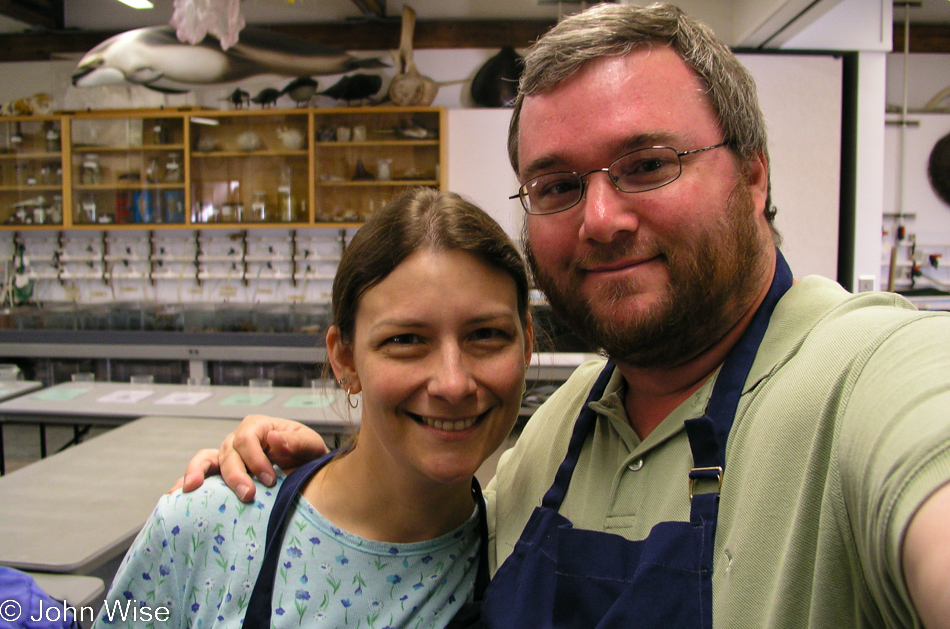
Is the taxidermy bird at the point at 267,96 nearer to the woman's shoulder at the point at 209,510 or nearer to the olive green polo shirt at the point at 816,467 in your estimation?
the woman's shoulder at the point at 209,510

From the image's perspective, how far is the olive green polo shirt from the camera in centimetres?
51

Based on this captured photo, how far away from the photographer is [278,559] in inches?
40.0

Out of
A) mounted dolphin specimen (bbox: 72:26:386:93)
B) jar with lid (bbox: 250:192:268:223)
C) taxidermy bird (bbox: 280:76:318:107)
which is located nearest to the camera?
mounted dolphin specimen (bbox: 72:26:386:93)

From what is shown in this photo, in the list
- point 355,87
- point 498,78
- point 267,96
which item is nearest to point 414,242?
point 355,87

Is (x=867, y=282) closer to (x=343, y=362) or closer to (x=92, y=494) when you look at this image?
(x=343, y=362)

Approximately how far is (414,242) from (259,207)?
520 cm

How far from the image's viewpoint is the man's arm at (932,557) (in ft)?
1.46

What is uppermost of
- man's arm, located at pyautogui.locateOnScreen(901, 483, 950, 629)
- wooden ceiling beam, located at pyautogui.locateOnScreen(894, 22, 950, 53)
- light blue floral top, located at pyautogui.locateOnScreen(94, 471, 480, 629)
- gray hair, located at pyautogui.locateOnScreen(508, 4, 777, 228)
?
wooden ceiling beam, located at pyautogui.locateOnScreen(894, 22, 950, 53)

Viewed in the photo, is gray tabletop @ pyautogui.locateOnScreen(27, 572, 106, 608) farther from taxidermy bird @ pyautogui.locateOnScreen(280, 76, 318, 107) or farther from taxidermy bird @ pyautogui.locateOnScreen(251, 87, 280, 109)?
taxidermy bird @ pyautogui.locateOnScreen(251, 87, 280, 109)

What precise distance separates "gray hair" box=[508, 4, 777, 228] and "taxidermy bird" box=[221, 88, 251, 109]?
5.55m

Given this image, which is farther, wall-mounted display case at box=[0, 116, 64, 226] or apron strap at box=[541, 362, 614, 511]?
wall-mounted display case at box=[0, 116, 64, 226]

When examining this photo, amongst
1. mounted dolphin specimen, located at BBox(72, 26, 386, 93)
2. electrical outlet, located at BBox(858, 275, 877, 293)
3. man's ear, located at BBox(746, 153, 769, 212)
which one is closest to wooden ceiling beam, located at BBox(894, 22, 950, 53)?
electrical outlet, located at BBox(858, 275, 877, 293)

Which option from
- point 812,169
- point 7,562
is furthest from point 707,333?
point 812,169

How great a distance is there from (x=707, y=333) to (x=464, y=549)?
56cm
